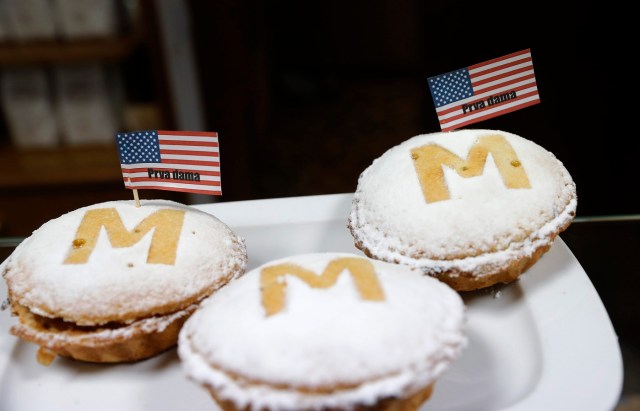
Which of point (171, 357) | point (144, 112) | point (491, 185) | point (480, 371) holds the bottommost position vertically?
point (480, 371)

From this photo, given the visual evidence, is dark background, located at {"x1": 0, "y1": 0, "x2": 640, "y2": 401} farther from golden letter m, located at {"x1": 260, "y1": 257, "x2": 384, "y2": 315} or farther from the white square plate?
golden letter m, located at {"x1": 260, "y1": 257, "x2": 384, "y2": 315}

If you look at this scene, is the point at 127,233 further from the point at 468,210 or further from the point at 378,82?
the point at 378,82

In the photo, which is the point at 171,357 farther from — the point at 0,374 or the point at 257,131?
the point at 257,131

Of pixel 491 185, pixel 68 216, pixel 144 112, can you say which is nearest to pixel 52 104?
pixel 144 112

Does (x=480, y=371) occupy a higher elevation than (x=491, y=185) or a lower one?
lower

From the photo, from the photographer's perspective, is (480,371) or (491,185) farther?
(491,185)

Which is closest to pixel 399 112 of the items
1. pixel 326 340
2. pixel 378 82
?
pixel 378 82
